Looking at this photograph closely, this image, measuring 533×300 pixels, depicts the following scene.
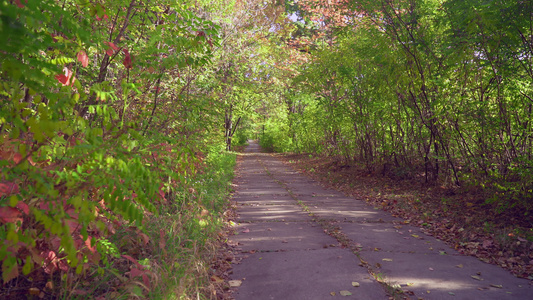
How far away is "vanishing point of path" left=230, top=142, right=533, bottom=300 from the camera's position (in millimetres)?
3615

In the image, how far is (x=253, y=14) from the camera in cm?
1578

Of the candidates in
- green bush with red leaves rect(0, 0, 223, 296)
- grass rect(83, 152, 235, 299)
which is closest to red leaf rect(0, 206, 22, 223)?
green bush with red leaves rect(0, 0, 223, 296)

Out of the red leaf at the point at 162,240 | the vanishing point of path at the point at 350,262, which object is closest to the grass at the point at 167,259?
the red leaf at the point at 162,240

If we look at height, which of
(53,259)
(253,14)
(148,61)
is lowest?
(53,259)

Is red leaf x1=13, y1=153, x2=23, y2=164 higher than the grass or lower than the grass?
higher

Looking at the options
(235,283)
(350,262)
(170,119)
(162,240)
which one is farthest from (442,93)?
(162,240)

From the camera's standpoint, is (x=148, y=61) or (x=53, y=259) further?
(x=148, y=61)

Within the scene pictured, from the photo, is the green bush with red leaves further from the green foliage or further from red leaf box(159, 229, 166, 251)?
the green foliage

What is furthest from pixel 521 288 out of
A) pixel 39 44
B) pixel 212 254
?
pixel 39 44

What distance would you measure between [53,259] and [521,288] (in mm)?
4545

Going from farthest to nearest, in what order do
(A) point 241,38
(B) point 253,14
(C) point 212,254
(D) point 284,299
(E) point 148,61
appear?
(B) point 253,14, (A) point 241,38, (C) point 212,254, (E) point 148,61, (D) point 284,299

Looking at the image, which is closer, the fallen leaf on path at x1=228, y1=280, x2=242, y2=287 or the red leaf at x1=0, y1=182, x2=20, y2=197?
the red leaf at x1=0, y1=182, x2=20, y2=197

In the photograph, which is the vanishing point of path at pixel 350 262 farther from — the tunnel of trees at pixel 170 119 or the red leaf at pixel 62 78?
the red leaf at pixel 62 78

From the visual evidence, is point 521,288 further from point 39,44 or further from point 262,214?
point 39,44
